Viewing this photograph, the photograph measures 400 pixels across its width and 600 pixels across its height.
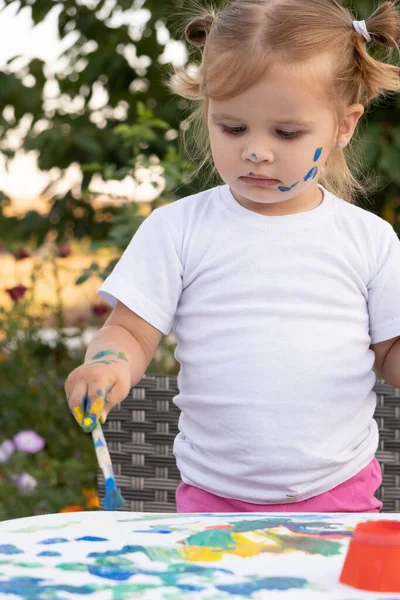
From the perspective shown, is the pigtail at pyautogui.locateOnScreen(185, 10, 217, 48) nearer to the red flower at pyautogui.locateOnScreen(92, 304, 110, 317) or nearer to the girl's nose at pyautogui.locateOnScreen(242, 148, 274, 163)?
the girl's nose at pyautogui.locateOnScreen(242, 148, 274, 163)

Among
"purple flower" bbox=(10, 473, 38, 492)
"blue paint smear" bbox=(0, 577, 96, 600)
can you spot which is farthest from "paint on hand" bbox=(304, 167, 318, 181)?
"purple flower" bbox=(10, 473, 38, 492)

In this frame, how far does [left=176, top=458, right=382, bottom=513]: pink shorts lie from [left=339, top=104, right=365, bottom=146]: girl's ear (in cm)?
59

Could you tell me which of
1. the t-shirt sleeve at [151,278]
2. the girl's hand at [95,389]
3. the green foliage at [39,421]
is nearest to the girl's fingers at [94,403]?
the girl's hand at [95,389]

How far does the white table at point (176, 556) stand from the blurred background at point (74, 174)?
1.99 metres

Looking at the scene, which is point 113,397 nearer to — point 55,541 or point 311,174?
point 55,541

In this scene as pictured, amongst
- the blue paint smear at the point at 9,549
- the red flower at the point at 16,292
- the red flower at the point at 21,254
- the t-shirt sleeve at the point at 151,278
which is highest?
the t-shirt sleeve at the point at 151,278

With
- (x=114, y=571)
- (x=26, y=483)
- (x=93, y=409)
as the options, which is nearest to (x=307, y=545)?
(x=114, y=571)

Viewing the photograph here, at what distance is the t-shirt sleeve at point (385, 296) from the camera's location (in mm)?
1703

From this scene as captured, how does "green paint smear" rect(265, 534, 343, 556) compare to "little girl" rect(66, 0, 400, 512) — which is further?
"little girl" rect(66, 0, 400, 512)

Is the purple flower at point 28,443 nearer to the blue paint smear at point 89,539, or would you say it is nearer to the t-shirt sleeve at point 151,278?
the t-shirt sleeve at point 151,278

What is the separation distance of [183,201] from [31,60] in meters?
2.03

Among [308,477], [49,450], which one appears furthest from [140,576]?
[49,450]

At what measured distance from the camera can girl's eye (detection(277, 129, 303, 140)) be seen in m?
1.60

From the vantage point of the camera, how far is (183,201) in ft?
5.99
